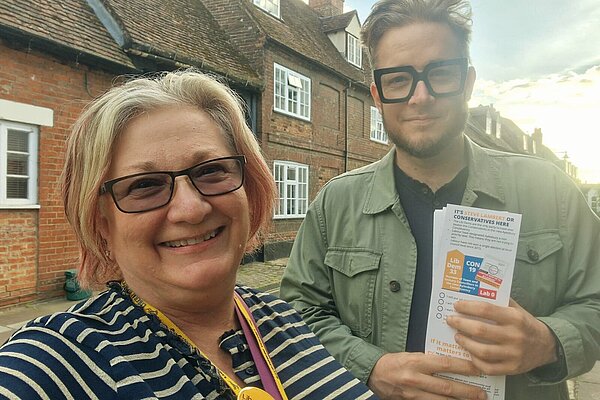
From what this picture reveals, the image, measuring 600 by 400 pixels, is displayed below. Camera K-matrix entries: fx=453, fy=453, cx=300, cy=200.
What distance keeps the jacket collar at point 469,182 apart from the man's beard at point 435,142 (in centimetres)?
16

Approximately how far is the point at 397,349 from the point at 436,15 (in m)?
1.20

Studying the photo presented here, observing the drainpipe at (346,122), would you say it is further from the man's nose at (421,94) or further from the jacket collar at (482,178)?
the man's nose at (421,94)

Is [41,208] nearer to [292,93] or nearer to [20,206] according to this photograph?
[20,206]

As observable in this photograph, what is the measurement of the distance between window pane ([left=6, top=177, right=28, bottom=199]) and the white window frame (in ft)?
31.2

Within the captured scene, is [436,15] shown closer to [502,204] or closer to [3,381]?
[502,204]

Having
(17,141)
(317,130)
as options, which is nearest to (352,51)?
(317,130)

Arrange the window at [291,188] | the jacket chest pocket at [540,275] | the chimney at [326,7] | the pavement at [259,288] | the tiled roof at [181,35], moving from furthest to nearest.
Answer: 1. the chimney at [326,7]
2. the window at [291,188]
3. the tiled roof at [181,35]
4. the pavement at [259,288]
5. the jacket chest pocket at [540,275]

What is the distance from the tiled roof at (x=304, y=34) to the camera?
13.6 metres

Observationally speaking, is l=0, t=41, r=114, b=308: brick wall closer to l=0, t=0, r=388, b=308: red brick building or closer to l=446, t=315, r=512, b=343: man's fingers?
l=0, t=0, r=388, b=308: red brick building

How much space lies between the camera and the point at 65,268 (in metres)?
7.61

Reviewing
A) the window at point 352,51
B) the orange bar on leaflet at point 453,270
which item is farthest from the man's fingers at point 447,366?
the window at point 352,51

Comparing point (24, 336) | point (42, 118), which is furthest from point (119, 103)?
point (42, 118)

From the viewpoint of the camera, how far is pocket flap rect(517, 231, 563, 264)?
1571 millimetres

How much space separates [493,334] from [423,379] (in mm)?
247
